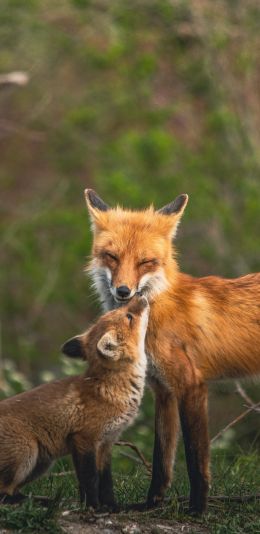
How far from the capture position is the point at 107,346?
6898 mm

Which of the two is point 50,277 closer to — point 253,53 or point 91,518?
point 253,53

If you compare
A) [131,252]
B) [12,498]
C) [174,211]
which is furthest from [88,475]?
[174,211]

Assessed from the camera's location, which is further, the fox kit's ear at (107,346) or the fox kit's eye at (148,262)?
the fox kit's eye at (148,262)

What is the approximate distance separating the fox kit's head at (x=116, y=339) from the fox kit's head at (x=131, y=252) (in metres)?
0.20

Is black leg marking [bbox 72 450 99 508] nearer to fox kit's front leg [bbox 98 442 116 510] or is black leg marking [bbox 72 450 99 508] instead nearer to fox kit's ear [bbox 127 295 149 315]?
fox kit's front leg [bbox 98 442 116 510]

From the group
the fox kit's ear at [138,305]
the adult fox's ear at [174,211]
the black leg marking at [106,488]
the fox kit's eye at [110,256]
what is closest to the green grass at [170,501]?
the black leg marking at [106,488]

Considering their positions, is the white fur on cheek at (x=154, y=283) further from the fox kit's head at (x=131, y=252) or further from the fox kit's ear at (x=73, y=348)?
the fox kit's ear at (x=73, y=348)

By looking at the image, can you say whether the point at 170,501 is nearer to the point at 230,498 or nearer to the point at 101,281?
the point at 230,498

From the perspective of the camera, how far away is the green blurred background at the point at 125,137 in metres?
19.0

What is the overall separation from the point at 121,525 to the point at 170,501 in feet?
2.23

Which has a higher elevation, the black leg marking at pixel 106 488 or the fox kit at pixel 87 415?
the fox kit at pixel 87 415

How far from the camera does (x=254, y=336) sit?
752 cm

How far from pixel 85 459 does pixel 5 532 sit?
68 cm

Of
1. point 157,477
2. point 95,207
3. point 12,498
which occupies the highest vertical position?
point 95,207
